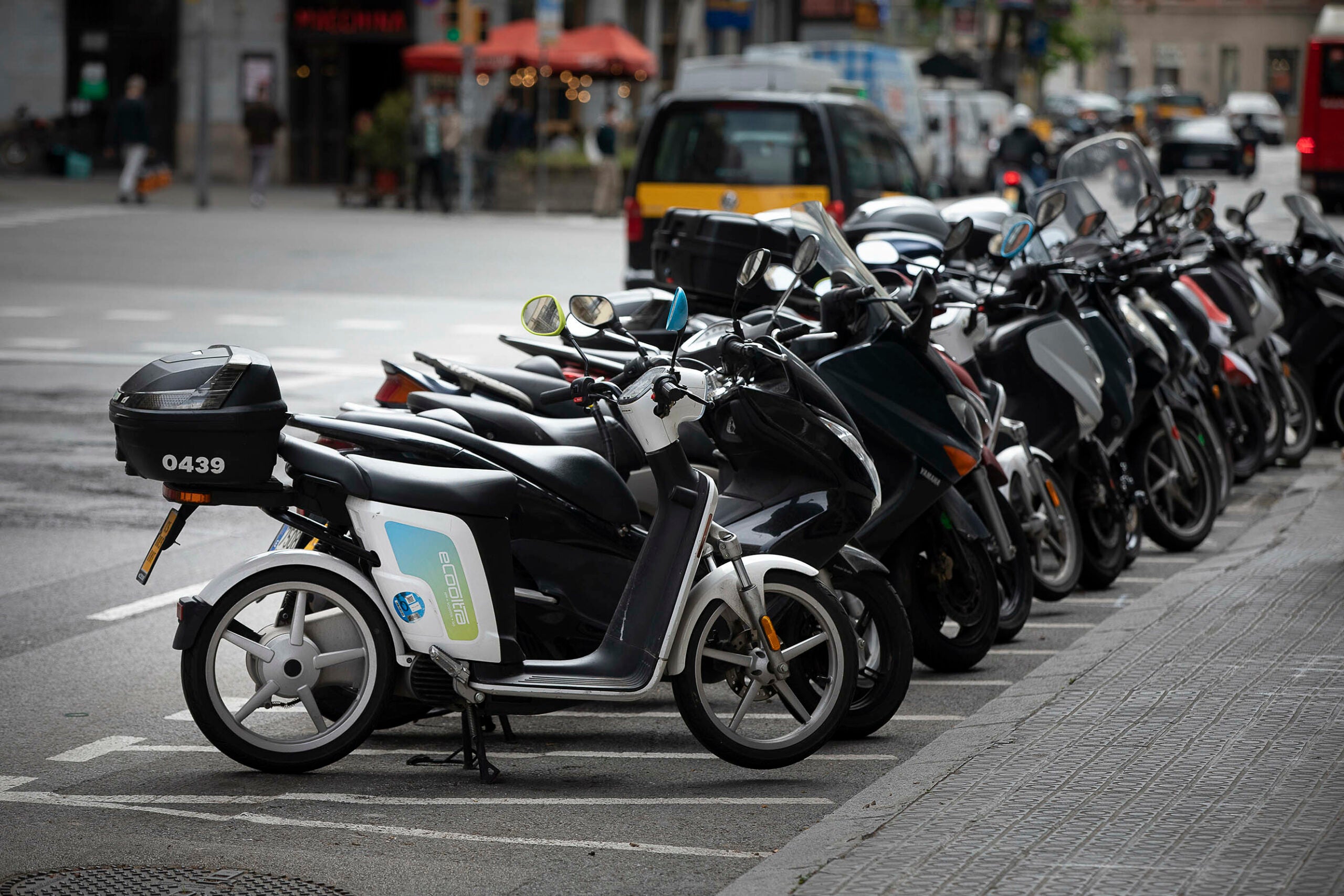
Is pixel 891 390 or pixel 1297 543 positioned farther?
pixel 1297 543

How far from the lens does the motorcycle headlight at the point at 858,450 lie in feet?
16.9

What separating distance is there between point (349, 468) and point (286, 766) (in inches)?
31.4

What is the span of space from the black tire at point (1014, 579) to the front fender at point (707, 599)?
1.64m

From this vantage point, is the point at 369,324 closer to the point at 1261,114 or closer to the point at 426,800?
the point at 426,800

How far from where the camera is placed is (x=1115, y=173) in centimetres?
955

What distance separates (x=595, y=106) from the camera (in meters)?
41.3

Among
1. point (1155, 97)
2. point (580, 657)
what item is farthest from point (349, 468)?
point (1155, 97)

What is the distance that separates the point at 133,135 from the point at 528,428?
27.6 metres

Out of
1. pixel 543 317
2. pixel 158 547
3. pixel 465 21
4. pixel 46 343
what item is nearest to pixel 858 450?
pixel 543 317

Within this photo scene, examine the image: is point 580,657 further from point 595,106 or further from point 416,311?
point 595,106

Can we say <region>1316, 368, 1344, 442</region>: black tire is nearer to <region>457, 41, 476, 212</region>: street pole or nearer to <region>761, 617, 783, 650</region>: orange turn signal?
<region>761, 617, 783, 650</region>: orange turn signal

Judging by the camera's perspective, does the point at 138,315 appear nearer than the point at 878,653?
No

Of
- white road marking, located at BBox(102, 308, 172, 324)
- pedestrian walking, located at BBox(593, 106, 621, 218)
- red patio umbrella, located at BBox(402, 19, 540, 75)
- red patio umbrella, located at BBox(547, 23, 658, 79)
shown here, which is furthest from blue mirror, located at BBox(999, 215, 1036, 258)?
red patio umbrella, located at BBox(402, 19, 540, 75)

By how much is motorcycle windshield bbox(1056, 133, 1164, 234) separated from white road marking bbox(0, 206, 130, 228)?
18.8 meters
